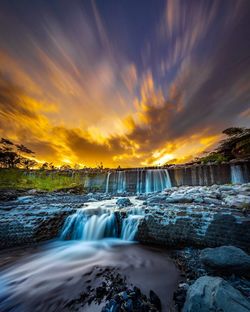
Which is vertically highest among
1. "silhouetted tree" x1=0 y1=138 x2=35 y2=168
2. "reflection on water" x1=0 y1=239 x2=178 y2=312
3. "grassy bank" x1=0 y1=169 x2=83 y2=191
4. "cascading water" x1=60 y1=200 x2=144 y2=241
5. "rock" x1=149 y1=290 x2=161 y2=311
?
"silhouetted tree" x1=0 y1=138 x2=35 y2=168

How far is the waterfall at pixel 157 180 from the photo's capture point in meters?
20.1

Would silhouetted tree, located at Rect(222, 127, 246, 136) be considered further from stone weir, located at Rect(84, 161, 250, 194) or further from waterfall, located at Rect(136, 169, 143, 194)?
waterfall, located at Rect(136, 169, 143, 194)

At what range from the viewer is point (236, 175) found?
14.8 metres

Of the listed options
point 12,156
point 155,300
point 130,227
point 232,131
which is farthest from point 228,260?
point 12,156

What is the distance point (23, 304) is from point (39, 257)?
2.15 metres

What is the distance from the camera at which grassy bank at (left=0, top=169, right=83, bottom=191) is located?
907 inches

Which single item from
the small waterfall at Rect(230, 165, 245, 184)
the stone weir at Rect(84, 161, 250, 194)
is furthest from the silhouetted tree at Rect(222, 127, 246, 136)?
the small waterfall at Rect(230, 165, 245, 184)

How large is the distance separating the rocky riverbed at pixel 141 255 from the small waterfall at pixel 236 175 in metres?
10.8

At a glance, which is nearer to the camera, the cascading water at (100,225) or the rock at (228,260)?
the rock at (228,260)

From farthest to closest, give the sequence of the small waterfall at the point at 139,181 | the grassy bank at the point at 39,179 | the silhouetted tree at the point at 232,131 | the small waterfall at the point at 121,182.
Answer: the grassy bank at the point at 39,179 < the silhouetted tree at the point at 232,131 < the small waterfall at the point at 121,182 < the small waterfall at the point at 139,181

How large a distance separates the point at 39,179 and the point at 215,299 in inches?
1112

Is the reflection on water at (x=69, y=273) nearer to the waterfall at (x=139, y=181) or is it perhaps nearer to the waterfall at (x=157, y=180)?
the waterfall at (x=157, y=180)

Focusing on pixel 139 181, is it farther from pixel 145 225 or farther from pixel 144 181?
pixel 145 225

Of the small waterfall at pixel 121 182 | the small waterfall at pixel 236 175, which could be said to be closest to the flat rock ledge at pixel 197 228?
the small waterfall at pixel 236 175
